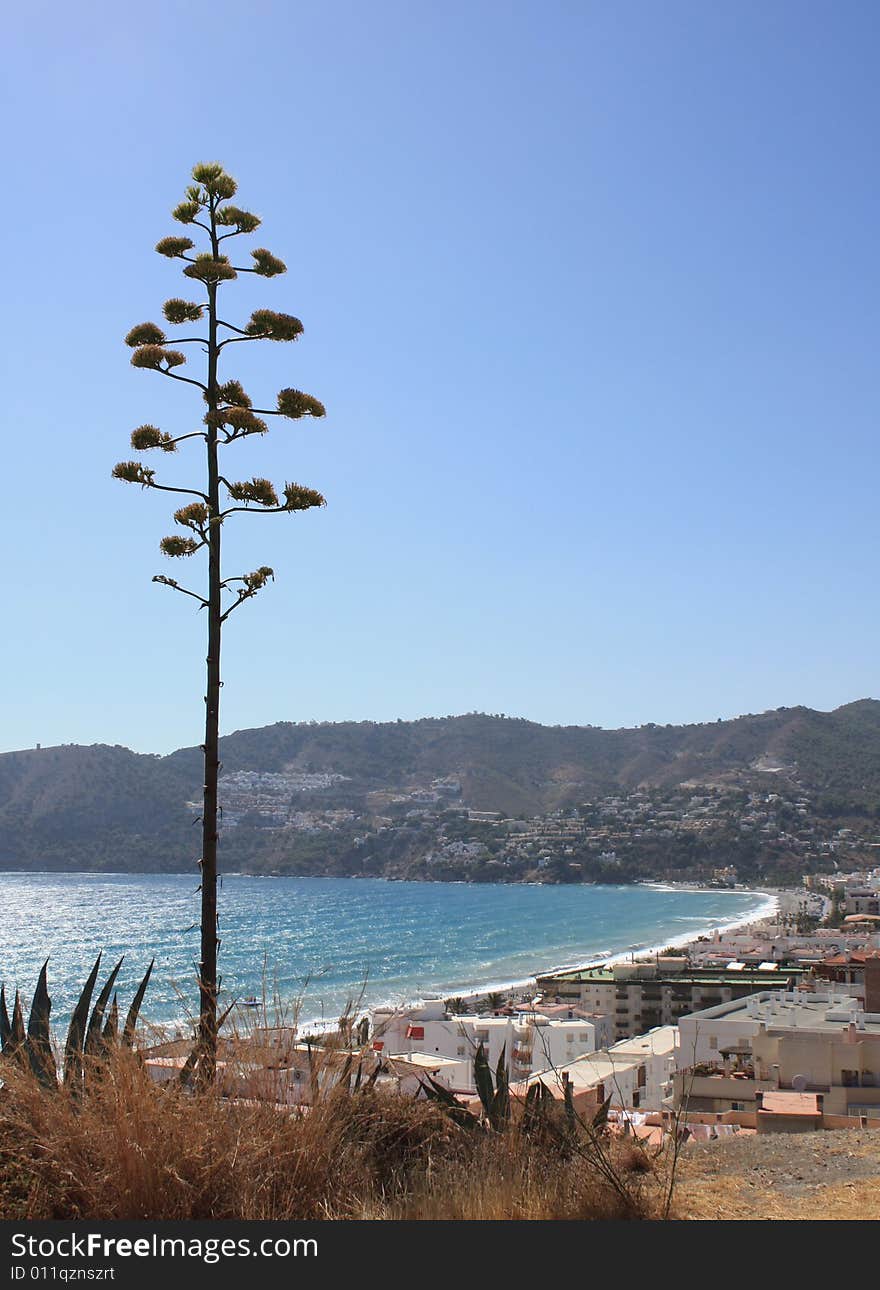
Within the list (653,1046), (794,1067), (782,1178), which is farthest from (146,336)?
(653,1046)

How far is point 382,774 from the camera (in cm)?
16225

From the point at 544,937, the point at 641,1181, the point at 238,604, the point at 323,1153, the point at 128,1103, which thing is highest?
the point at 238,604

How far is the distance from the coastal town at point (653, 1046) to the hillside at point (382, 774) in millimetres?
79090

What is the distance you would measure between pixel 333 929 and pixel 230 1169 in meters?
76.3

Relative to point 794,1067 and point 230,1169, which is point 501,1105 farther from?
point 794,1067

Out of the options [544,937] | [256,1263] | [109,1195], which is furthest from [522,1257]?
[544,937]

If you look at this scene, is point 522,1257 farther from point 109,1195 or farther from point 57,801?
point 57,801

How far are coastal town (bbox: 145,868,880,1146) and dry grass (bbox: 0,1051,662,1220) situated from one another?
0.81 feet

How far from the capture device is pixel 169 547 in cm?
561

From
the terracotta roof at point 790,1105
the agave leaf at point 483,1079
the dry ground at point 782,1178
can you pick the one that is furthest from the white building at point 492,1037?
the agave leaf at point 483,1079

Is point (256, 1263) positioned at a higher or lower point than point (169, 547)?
lower

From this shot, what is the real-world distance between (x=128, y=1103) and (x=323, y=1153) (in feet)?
2.24

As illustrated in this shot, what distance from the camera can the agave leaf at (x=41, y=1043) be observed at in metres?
4.12

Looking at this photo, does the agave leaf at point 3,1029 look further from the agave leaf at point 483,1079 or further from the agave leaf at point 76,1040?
the agave leaf at point 483,1079
